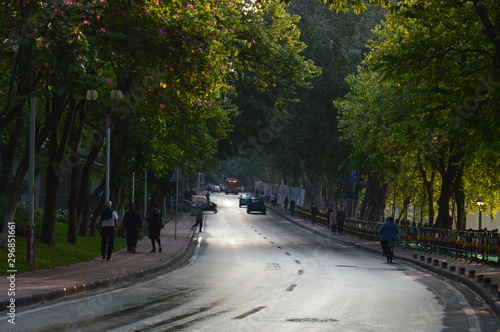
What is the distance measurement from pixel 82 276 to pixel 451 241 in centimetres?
1922

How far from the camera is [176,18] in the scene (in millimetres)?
18844

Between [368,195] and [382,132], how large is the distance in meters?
20.9

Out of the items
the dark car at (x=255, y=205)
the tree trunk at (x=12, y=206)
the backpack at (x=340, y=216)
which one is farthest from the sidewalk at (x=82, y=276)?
the dark car at (x=255, y=205)

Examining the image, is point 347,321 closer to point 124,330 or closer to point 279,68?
point 124,330

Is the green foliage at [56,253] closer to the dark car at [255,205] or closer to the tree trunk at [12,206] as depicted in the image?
the tree trunk at [12,206]

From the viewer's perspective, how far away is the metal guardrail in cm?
2826

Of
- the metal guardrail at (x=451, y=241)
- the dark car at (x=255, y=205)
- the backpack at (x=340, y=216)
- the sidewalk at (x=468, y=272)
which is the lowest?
the sidewalk at (x=468, y=272)

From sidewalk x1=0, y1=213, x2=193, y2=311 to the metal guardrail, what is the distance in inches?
421

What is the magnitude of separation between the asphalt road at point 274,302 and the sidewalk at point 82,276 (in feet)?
1.20

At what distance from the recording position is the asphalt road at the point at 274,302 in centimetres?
1195

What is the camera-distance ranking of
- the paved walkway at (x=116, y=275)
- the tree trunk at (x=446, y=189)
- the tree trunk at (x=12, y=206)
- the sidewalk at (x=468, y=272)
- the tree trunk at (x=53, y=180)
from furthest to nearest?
1. the tree trunk at (x=446, y=189)
2. the tree trunk at (x=53, y=180)
3. the tree trunk at (x=12, y=206)
4. the sidewalk at (x=468, y=272)
5. the paved walkway at (x=116, y=275)

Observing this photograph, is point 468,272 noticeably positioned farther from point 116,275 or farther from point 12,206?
point 12,206

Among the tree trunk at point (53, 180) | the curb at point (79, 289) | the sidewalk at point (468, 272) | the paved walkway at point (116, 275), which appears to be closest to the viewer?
the curb at point (79, 289)

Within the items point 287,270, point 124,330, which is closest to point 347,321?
point 124,330
